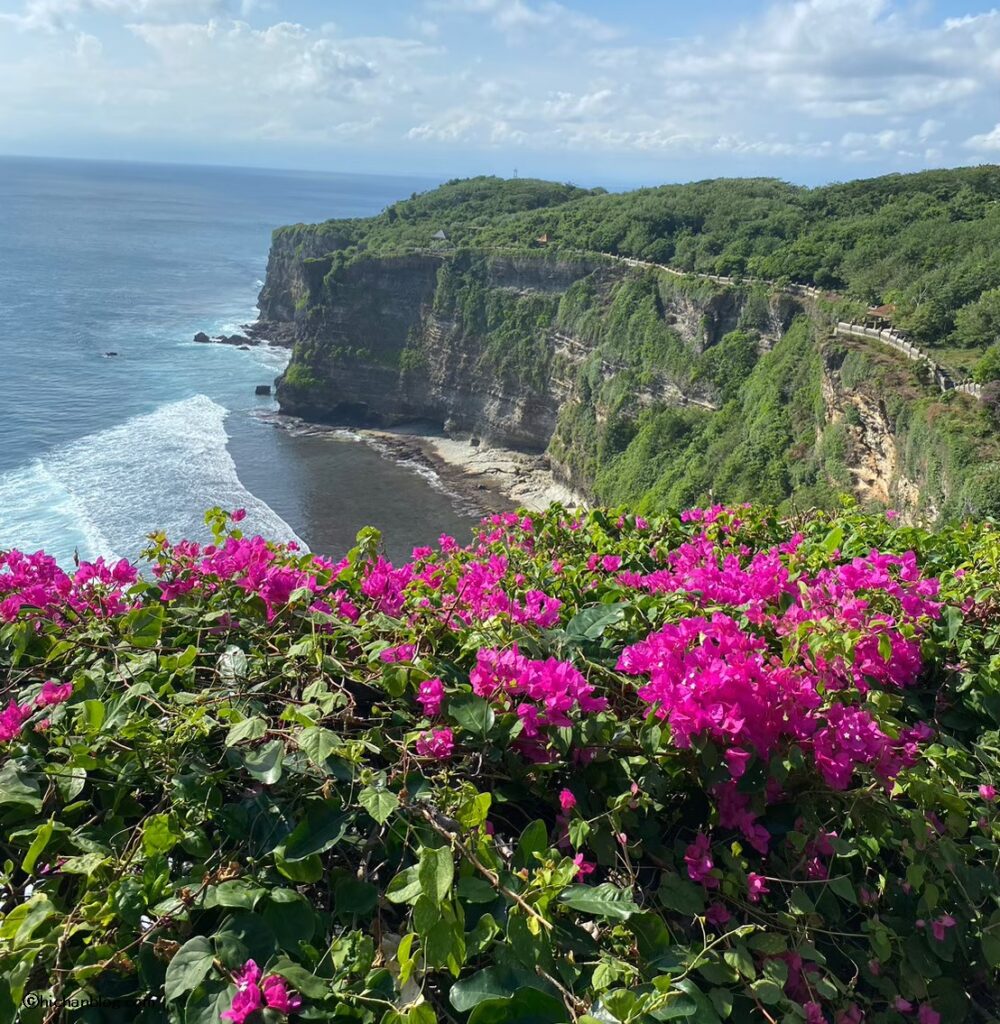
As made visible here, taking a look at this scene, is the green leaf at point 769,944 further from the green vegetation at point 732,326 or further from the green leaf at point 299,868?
the green vegetation at point 732,326

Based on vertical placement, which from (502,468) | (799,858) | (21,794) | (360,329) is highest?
(21,794)

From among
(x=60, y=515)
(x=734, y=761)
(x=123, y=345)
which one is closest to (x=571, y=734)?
(x=734, y=761)

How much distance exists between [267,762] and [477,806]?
0.64m

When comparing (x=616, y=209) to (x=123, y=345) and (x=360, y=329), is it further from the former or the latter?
(x=123, y=345)

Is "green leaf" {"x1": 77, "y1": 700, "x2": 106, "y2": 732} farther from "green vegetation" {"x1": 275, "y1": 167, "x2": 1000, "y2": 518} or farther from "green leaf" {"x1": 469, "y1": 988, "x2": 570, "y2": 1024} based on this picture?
"green vegetation" {"x1": 275, "y1": 167, "x2": 1000, "y2": 518}

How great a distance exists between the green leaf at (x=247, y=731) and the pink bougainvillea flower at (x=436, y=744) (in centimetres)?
50

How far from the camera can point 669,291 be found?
49688 millimetres

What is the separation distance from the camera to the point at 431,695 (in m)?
2.80

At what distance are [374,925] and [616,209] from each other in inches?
2796

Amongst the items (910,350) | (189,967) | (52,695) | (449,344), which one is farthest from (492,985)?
(449,344)

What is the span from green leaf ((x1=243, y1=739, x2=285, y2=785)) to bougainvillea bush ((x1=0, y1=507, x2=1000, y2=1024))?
0.04 feet

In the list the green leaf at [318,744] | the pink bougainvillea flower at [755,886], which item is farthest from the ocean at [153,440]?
the pink bougainvillea flower at [755,886]

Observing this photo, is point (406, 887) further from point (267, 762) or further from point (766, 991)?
point (766, 991)

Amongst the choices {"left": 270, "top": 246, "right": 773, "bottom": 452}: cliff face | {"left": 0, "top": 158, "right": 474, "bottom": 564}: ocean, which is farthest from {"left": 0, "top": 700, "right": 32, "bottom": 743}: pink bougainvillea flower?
{"left": 270, "top": 246, "right": 773, "bottom": 452}: cliff face
